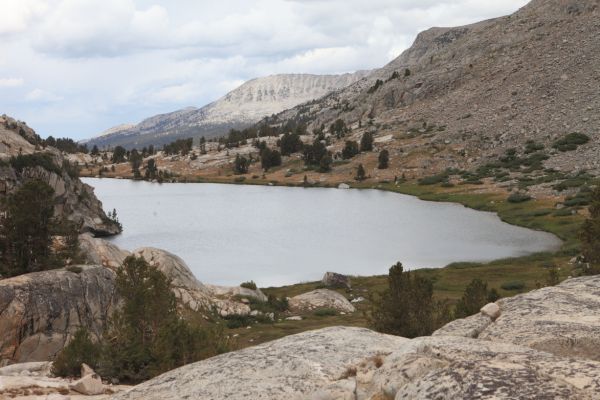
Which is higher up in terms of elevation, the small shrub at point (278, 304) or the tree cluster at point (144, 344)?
the tree cluster at point (144, 344)

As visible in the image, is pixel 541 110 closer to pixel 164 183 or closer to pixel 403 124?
pixel 403 124

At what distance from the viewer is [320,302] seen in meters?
43.4

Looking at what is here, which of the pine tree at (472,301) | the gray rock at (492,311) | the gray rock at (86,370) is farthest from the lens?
the pine tree at (472,301)

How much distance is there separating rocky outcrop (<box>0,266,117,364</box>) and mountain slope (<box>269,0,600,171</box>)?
102 m

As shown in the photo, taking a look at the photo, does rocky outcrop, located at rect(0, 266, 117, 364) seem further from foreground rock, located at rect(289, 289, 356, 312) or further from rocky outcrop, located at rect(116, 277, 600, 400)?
foreground rock, located at rect(289, 289, 356, 312)

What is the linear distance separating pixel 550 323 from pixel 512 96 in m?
158

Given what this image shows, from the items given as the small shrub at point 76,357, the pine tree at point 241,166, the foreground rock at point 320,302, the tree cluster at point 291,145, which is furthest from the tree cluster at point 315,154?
the small shrub at point 76,357

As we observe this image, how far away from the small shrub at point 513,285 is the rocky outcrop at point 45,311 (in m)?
31.9

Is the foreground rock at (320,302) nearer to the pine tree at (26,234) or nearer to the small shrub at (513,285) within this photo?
the small shrub at (513,285)

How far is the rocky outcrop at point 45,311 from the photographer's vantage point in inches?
925

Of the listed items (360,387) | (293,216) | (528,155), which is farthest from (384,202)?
(360,387)

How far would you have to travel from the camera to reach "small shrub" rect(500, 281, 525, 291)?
4594 cm

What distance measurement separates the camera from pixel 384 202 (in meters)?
109

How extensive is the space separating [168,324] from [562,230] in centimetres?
6453
